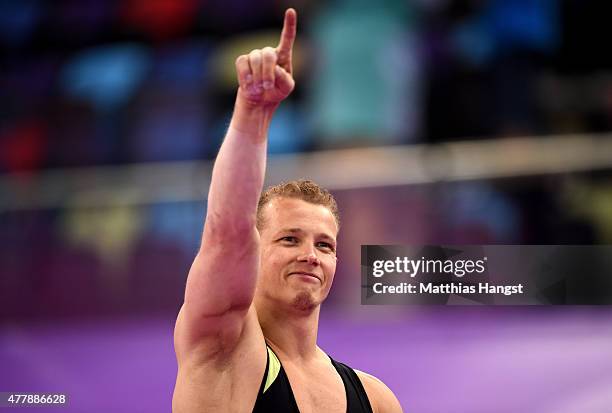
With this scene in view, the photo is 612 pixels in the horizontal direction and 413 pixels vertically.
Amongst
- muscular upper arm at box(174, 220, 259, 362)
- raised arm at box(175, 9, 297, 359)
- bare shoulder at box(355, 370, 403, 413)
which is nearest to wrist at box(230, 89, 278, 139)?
raised arm at box(175, 9, 297, 359)

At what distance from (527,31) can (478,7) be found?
22 cm

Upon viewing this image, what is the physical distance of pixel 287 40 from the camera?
1.44 metres

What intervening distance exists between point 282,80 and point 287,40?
2.9 inches

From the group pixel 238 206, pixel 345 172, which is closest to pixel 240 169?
pixel 238 206

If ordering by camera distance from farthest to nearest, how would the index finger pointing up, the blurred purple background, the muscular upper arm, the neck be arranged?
the blurred purple background < the neck < the muscular upper arm < the index finger pointing up

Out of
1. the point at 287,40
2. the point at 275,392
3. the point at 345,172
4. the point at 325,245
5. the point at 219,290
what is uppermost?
the point at 345,172

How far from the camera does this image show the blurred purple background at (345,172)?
9.39 ft

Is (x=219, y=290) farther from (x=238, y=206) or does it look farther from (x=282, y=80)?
(x=282, y=80)

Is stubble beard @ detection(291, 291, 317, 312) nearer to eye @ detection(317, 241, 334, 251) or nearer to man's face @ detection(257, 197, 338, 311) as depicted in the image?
man's face @ detection(257, 197, 338, 311)

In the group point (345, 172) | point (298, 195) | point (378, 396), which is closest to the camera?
point (298, 195)

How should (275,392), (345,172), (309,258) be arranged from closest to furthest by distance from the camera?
1. (275,392)
2. (309,258)
3. (345,172)

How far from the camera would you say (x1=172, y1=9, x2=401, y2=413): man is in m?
1.51

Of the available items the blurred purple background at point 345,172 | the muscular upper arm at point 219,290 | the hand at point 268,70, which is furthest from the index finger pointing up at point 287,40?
the blurred purple background at point 345,172

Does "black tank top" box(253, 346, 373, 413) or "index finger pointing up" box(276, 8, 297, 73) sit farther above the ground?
"index finger pointing up" box(276, 8, 297, 73)
